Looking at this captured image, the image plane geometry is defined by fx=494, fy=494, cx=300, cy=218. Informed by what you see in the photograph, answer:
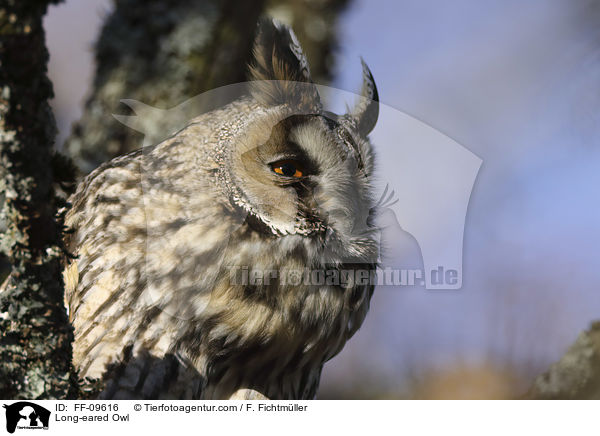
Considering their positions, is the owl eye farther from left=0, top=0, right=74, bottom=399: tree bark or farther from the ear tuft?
left=0, top=0, right=74, bottom=399: tree bark

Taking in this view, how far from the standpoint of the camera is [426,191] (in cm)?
134

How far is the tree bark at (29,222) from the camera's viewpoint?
744mm

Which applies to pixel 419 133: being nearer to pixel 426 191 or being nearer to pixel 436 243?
pixel 426 191

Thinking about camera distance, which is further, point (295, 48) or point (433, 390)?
point (433, 390)

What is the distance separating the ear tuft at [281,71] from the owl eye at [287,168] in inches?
5.8

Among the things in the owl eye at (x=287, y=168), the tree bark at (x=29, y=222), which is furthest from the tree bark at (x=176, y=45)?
the tree bark at (x=29, y=222)

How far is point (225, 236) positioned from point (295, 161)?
0.25 m

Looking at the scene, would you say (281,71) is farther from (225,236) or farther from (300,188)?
(225,236)

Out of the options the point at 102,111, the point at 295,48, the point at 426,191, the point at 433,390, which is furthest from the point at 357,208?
the point at 102,111

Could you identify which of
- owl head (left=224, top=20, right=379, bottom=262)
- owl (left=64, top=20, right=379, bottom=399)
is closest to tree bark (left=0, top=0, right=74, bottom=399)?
owl (left=64, top=20, right=379, bottom=399)
